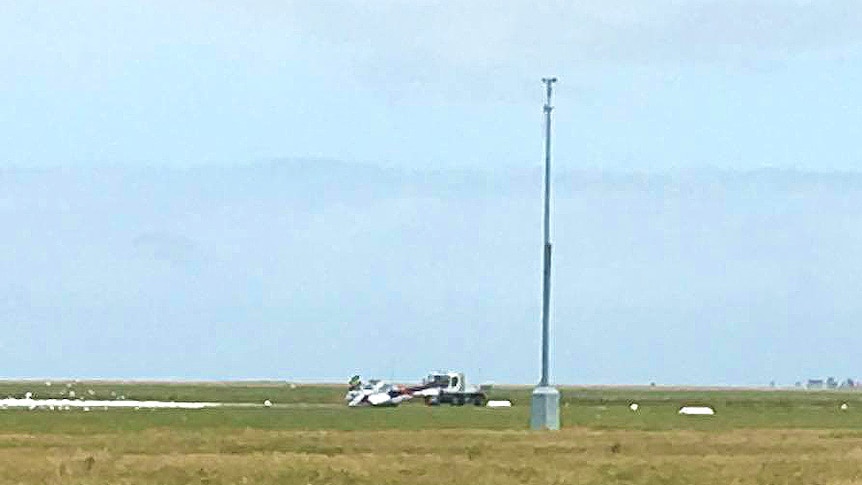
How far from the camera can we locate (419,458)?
102 ft

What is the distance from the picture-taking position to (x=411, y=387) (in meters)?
100

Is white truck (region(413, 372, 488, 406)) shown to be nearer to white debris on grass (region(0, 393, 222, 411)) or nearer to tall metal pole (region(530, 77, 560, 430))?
white debris on grass (region(0, 393, 222, 411))

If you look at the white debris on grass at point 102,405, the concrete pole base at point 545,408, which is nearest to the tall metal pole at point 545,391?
the concrete pole base at point 545,408

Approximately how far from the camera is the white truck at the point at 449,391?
301 feet

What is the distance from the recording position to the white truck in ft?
301

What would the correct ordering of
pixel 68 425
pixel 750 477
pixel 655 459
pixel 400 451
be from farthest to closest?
pixel 68 425
pixel 400 451
pixel 655 459
pixel 750 477

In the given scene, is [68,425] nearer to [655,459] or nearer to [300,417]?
[300,417]

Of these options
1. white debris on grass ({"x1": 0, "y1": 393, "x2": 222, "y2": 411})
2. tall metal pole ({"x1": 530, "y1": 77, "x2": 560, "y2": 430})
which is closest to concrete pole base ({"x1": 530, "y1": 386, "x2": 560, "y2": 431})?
tall metal pole ({"x1": 530, "y1": 77, "x2": 560, "y2": 430})

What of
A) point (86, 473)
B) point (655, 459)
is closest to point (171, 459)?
point (86, 473)

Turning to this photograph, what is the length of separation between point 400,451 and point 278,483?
7510 millimetres

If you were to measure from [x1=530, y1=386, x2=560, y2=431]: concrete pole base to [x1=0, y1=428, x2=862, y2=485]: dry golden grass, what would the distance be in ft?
8.94

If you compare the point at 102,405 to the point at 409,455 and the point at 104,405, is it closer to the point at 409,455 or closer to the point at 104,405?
the point at 104,405

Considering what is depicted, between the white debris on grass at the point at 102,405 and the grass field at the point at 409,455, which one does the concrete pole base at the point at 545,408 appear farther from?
the white debris on grass at the point at 102,405

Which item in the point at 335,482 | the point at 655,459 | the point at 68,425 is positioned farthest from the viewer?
the point at 68,425
